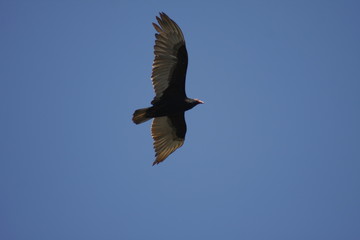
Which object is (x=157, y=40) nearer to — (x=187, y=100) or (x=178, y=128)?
(x=187, y=100)

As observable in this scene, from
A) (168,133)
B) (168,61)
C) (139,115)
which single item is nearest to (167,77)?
(168,61)

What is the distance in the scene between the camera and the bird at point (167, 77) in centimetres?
1018

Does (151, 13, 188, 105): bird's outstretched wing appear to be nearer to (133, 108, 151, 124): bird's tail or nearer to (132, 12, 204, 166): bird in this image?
(132, 12, 204, 166): bird

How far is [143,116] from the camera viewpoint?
10414 mm

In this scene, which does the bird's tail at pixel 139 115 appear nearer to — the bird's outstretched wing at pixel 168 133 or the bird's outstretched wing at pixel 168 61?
the bird's outstretched wing at pixel 168 61

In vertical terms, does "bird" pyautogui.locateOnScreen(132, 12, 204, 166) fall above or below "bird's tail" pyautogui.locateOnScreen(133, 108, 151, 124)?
above

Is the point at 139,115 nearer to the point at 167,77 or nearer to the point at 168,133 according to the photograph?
the point at 167,77

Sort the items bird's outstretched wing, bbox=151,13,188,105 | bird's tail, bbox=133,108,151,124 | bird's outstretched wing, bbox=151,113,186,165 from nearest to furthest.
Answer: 1. bird's outstretched wing, bbox=151,13,188,105
2. bird's tail, bbox=133,108,151,124
3. bird's outstretched wing, bbox=151,113,186,165

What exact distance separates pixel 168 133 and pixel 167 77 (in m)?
1.54

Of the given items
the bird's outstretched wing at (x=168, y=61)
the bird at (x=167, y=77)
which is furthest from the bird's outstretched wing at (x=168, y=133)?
the bird's outstretched wing at (x=168, y=61)

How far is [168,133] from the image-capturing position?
37.4 ft

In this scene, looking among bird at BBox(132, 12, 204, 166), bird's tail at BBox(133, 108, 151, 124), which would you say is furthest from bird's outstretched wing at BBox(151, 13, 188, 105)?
bird's tail at BBox(133, 108, 151, 124)

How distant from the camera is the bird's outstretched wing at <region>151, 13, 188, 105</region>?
1015 cm

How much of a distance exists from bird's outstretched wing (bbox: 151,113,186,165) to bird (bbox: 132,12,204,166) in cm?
2
